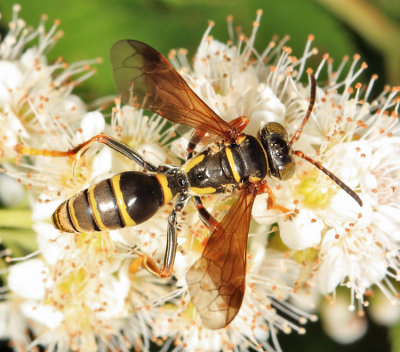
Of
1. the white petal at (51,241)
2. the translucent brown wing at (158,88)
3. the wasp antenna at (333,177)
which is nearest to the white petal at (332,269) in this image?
the wasp antenna at (333,177)

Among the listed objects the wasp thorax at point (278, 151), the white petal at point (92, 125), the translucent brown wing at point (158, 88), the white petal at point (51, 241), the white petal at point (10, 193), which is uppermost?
the wasp thorax at point (278, 151)

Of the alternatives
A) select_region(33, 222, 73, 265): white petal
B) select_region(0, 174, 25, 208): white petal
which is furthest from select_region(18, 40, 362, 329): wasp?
select_region(0, 174, 25, 208): white petal

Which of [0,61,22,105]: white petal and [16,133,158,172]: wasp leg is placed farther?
[0,61,22,105]: white petal

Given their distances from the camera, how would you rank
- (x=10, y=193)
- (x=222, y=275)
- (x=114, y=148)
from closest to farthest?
(x=222, y=275), (x=114, y=148), (x=10, y=193)

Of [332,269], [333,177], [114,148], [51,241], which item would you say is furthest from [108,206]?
[332,269]

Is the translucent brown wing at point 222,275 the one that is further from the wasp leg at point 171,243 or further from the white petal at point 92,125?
the white petal at point 92,125

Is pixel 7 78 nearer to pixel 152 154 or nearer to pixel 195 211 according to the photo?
pixel 152 154

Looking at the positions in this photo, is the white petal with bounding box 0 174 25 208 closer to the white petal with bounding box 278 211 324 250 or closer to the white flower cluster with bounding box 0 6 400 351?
the white flower cluster with bounding box 0 6 400 351
